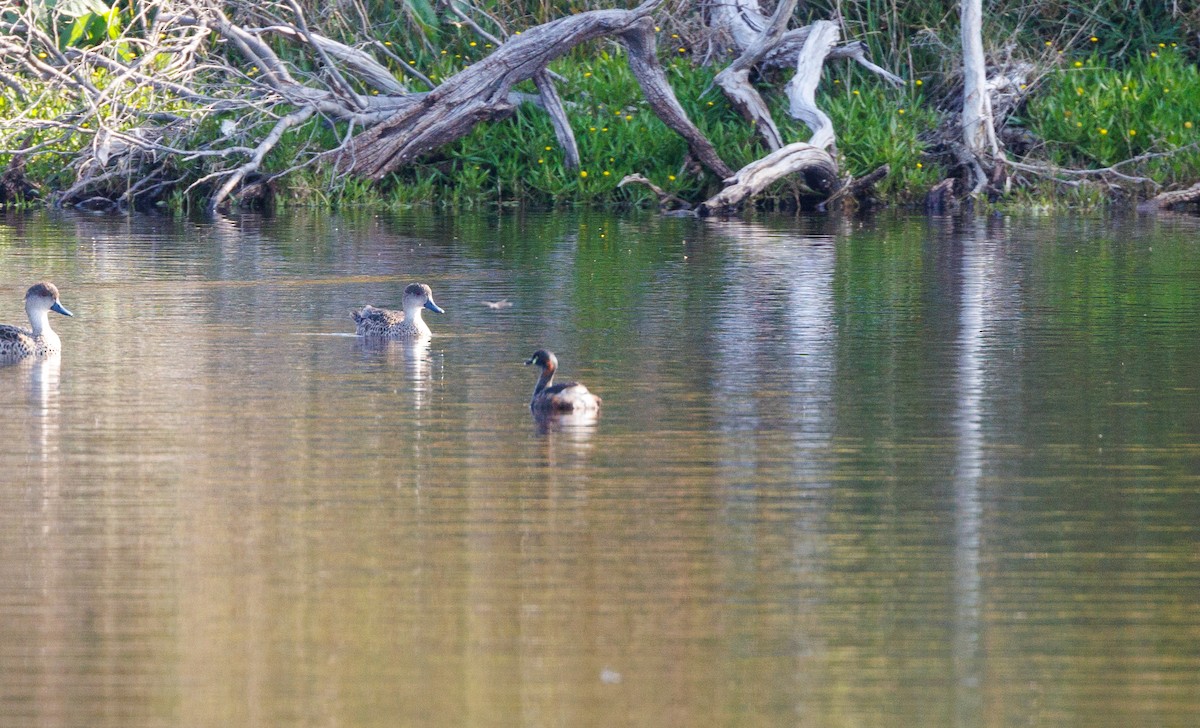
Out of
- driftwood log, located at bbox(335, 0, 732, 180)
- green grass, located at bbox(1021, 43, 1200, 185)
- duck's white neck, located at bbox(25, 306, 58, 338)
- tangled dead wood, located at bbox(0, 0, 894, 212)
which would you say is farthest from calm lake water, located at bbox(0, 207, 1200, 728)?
green grass, located at bbox(1021, 43, 1200, 185)

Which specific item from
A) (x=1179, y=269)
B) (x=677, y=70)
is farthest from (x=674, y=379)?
(x=677, y=70)

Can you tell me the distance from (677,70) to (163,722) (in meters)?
23.1

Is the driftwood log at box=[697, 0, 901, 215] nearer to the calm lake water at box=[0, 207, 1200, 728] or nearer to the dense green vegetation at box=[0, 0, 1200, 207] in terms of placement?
the dense green vegetation at box=[0, 0, 1200, 207]

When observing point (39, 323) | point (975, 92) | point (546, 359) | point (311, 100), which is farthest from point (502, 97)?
point (546, 359)

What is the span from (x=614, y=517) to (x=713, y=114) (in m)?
20.4

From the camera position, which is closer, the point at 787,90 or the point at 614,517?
the point at 614,517

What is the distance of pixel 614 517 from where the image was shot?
8125 mm

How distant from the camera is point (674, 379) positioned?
12.0m

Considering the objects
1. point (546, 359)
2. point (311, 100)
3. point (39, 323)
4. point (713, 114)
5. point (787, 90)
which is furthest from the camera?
point (713, 114)

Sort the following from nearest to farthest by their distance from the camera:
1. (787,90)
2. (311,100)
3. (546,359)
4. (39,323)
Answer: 1. (546,359)
2. (39,323)
3. (311,100)
4. (787,90)

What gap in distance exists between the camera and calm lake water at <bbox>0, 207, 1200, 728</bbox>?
6086mm

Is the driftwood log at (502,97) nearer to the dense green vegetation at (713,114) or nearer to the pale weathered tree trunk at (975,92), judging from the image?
the dense green vegetation at (713,114)

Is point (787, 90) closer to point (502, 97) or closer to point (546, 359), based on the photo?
point (502, 97)

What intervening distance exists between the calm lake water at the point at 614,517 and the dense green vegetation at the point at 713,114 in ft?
36.6
